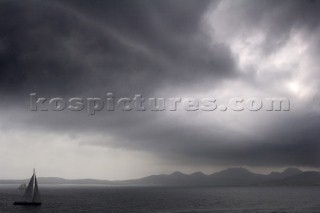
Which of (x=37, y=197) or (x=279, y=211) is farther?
(x=37, y=197)

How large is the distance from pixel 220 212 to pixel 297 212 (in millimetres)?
34388

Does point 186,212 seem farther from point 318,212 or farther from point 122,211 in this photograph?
point 318,212

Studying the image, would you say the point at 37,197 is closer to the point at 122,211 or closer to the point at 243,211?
the point at 122,211

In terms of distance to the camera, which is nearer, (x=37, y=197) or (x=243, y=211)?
(x=243, y=211)

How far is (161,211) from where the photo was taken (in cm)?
14688

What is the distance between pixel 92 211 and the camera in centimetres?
14962

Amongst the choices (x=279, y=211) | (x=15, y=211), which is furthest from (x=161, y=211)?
(x=15, y=211)

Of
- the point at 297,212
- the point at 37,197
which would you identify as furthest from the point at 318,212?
the point at 37,197

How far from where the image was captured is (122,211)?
15250cm

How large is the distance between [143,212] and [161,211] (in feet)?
26.9

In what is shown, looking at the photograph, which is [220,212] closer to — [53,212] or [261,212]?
[261,212]

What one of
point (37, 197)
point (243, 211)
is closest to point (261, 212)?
point (243, 211)

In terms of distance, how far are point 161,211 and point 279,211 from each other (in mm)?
54908

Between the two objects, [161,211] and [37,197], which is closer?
[161,211]
